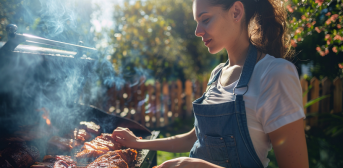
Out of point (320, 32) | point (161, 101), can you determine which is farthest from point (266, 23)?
point (161, 101)

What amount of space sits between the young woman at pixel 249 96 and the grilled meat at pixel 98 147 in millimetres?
855

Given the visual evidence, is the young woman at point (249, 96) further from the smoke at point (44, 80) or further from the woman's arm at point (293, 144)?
the smoke at point (44, 80)

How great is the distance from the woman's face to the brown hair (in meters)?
0.17

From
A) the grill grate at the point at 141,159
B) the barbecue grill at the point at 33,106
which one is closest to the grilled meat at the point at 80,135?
the barbecue grill at the point at 33,106

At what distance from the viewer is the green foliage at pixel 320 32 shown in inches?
112

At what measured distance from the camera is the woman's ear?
1.64m

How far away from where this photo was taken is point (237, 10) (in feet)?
5.47

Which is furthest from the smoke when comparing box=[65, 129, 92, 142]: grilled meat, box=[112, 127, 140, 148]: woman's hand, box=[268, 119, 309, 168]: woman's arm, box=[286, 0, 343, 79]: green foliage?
box=[286, 0, 343, 79]: green foliage

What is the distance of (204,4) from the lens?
1696mm

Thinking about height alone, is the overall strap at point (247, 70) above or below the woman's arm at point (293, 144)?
above

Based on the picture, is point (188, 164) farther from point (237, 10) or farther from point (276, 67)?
point (237, 10)

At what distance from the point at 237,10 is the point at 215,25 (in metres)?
0.21

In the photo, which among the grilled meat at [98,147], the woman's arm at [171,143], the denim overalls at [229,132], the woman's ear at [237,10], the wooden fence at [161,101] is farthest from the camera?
the wooden fence at [161,101]

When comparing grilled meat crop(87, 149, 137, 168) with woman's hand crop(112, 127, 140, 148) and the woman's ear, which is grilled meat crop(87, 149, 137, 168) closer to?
woman's hand crop(112, 127, 140, 148)
